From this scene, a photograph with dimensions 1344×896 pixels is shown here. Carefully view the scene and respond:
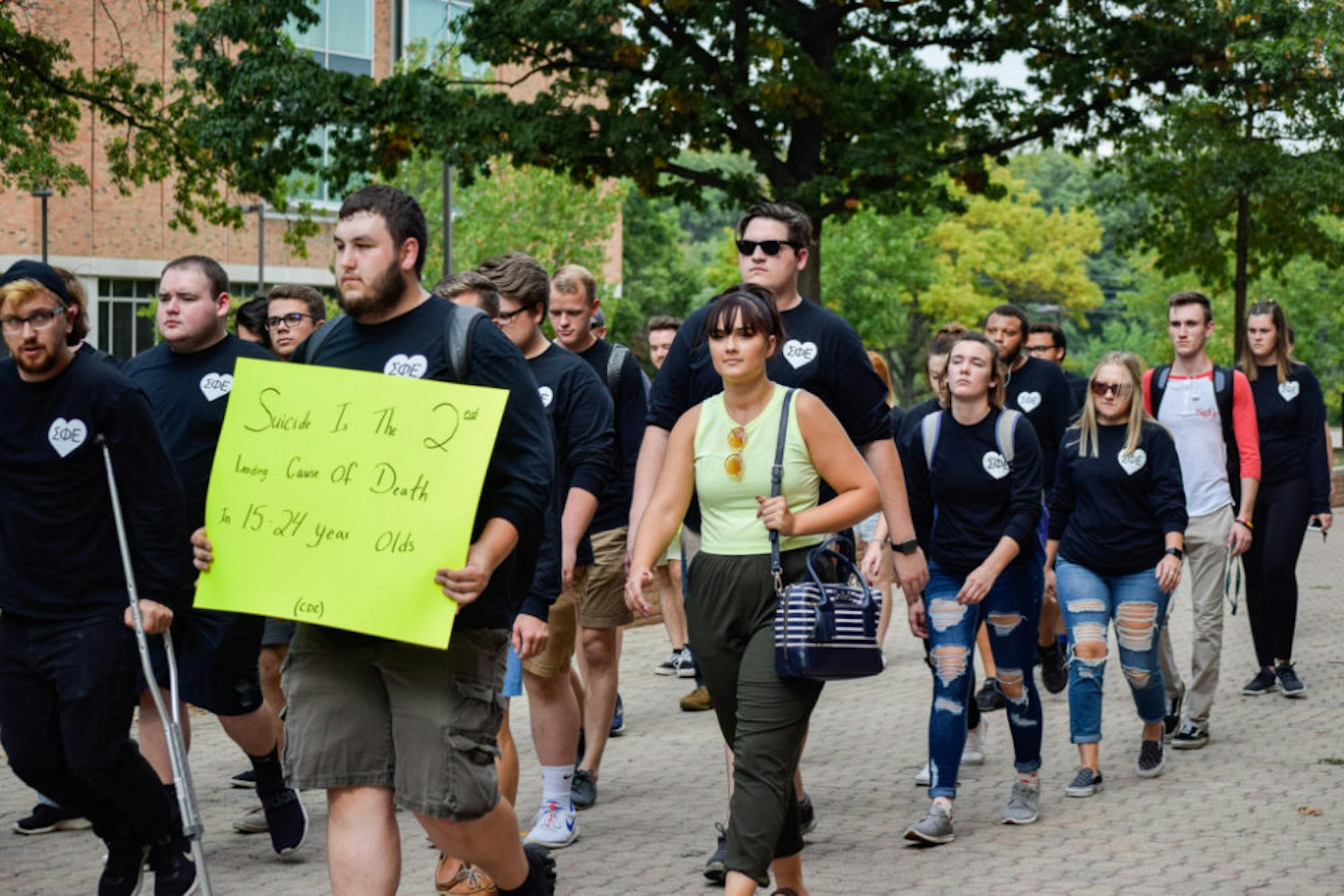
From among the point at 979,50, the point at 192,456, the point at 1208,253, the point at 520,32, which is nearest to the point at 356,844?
the point at 192,456

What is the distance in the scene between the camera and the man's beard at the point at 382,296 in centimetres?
444

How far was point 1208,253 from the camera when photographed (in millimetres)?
30781

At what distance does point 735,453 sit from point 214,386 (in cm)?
215

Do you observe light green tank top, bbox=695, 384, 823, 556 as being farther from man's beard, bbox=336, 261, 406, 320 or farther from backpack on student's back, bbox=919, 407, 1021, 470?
backpack on student's back, bbox=919, 407, 1021, 470

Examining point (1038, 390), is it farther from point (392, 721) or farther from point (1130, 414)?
point (392, 721)

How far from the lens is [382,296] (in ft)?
14.6

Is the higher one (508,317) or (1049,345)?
(508,317)

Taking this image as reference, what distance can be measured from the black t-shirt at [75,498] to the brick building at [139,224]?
35.4 meters

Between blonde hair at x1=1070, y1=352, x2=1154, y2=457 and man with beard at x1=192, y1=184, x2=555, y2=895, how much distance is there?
4170mm

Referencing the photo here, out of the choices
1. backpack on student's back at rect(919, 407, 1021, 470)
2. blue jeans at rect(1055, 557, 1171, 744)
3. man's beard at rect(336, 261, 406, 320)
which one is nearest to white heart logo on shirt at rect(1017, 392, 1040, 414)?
blue jeans at rect(1055, 557, 1171, 744)

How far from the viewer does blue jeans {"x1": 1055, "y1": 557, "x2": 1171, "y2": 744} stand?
790cm

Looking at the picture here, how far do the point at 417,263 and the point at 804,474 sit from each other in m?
1.47

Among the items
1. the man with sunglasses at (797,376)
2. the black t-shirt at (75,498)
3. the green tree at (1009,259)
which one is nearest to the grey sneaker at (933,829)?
the man with sunglasses at (797,376)

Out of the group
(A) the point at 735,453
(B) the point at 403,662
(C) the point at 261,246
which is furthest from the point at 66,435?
(C) the point at 261,246
